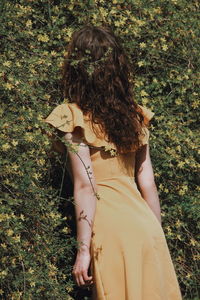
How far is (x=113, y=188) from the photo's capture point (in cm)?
299

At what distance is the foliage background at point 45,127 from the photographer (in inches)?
117

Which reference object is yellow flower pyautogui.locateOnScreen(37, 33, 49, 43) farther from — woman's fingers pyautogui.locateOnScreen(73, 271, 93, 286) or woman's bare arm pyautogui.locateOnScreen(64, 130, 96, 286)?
woman's fingers pyautogui.locateOnScreen(73, 271, 93, 286)

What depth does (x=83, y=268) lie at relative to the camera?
285cm

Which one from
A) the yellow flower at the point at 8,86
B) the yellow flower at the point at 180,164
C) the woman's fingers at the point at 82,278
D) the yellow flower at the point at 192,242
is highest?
the yellow flower at the point at 8,86

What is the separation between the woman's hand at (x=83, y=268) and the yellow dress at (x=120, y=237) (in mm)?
38

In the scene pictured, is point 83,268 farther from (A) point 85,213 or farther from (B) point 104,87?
(B) point 104,87

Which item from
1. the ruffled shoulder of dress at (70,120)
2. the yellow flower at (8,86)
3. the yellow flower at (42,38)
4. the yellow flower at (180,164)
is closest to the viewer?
the ruffled shoulder of dress at (70,120)

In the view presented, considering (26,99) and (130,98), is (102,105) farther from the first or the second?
(26,99)

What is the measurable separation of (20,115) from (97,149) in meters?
0.42

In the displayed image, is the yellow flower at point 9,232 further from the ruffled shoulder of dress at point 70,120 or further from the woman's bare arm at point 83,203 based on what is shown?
the ruffled shoulder of dress at point 70,120

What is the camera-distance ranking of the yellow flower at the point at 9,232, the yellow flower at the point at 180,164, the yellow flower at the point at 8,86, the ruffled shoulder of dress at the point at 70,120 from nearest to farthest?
the yellow flower at the point at 9,232, the ruffled shoulder of dress at the point at 70,120, the yellow flower at the point at 8,86, the yellow flower at the point at 180,164

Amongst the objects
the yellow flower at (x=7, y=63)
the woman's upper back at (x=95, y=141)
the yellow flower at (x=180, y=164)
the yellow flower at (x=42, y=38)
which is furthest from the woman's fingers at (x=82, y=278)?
the yellow flower at (x=42, y=38)

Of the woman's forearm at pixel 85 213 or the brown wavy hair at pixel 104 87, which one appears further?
the brown wavy hair at pixel 104 87

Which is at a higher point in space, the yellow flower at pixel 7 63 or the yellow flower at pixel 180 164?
the yellow flower at pixel 7 63
